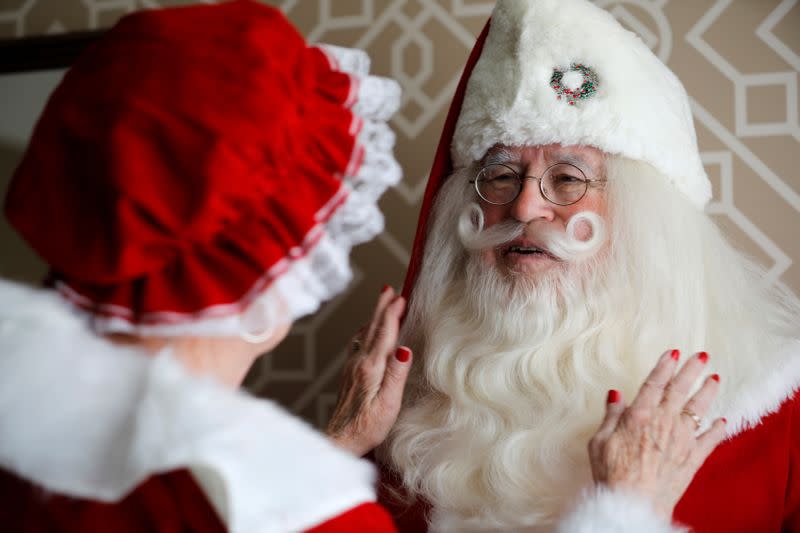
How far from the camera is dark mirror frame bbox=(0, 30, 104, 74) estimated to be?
1.97m

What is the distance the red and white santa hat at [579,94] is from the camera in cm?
143

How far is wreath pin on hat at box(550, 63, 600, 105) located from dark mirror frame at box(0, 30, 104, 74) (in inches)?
49.5

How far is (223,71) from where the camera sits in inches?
31.2

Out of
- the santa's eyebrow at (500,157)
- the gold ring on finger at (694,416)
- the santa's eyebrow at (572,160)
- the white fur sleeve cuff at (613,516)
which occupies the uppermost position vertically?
the santa's eyebrow at (572,160)

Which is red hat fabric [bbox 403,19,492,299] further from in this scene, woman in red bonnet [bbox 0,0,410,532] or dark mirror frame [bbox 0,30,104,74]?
dark mirror frame [bbox 0,30,104,74]

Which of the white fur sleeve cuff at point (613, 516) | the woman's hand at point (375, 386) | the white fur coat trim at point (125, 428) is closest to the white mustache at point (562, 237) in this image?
the woman's hand at point (375, 386)

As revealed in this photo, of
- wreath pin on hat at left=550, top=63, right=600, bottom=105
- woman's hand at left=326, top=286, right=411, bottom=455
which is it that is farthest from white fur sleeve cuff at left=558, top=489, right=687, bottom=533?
wreath pin on hat at left=550, top=63, right=600, bottom=105

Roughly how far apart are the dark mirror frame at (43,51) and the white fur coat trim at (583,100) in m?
1.14

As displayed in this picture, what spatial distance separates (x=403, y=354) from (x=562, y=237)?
0.40 meters

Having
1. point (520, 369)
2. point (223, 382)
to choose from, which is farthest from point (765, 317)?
point (223, 382)

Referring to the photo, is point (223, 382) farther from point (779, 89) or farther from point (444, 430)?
point (779, 89)

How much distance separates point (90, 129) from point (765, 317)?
4.17 ft

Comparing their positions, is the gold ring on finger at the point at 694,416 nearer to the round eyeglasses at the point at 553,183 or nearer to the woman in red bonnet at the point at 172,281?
the round eyeglasses at the point at 553,183

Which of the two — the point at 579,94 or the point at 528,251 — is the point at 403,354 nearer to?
the point at 528,251
